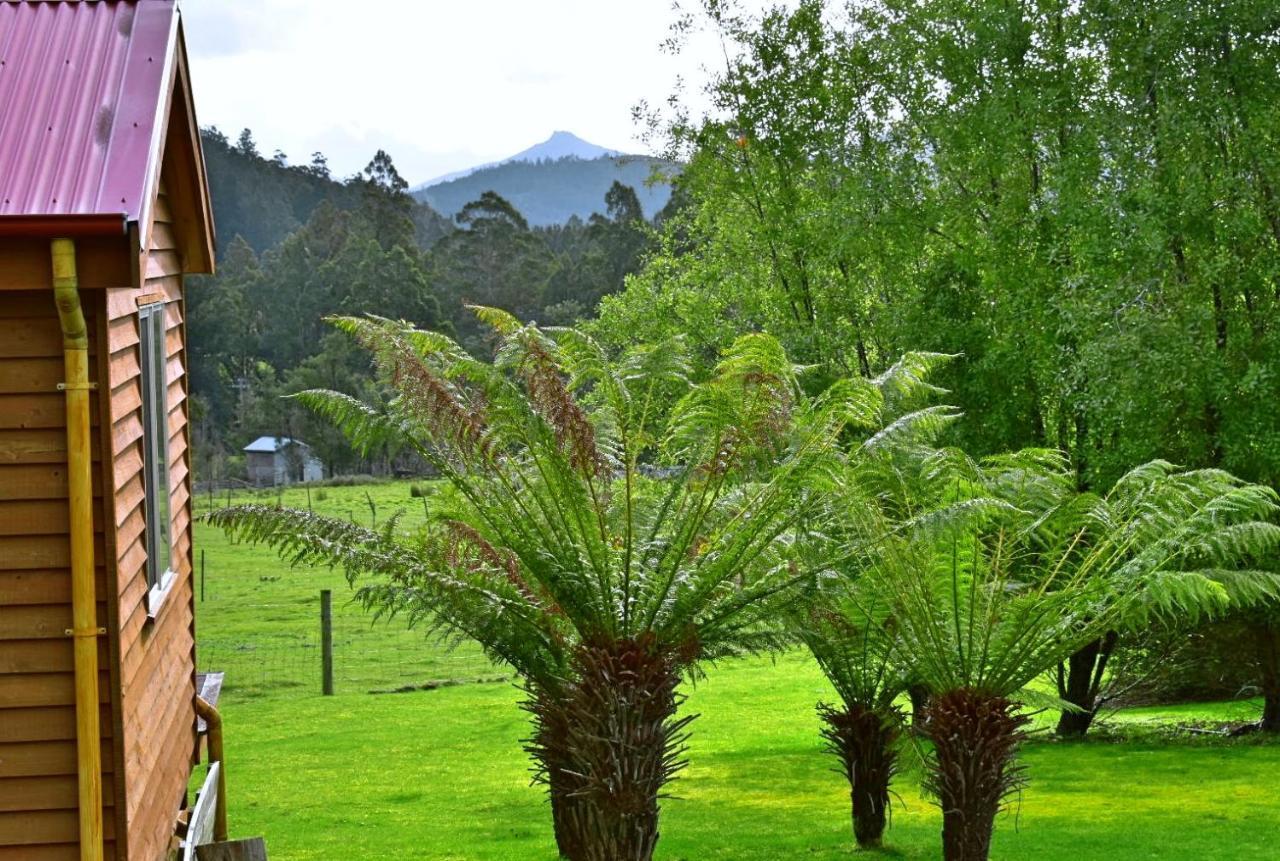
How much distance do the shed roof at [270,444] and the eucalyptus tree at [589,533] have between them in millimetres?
45277

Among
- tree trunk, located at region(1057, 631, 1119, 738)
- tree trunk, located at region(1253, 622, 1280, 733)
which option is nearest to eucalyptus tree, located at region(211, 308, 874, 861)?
tree trunk, located at region(1057, 631, 1119, 738)

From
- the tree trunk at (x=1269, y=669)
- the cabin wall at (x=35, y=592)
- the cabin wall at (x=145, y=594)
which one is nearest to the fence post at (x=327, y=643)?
the cabin wall at (x=145, y=594)

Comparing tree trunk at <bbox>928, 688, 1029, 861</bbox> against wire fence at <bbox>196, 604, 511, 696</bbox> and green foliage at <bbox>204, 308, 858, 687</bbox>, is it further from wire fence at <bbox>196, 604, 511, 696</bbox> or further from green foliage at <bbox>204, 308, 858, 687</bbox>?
wire fence at <bbox>196, 604, 511, 696</bbox>

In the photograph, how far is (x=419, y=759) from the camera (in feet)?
49.9

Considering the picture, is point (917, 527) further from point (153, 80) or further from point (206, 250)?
point (153, 80)

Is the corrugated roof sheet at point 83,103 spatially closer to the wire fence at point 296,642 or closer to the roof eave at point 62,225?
the roof eave at point 62,225

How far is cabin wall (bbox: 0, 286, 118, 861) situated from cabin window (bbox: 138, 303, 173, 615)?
109 centimetres

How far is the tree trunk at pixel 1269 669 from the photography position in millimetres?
14922

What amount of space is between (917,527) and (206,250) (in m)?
Answer: 4.65

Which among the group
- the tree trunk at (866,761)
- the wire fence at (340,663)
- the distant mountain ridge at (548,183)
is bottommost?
the wire fence at (340,663)

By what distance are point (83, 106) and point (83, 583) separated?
1842mm

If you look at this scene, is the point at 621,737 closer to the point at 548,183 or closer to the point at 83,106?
the point at 83,106

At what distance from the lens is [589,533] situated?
8.73 metres

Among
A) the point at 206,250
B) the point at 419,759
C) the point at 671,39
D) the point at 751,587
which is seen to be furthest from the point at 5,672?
the point at 671,39
